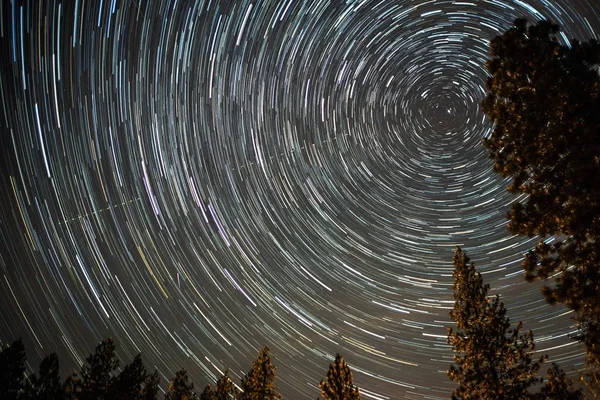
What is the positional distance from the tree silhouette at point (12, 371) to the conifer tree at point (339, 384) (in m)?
16.6

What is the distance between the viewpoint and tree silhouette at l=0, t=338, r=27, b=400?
1766 cm

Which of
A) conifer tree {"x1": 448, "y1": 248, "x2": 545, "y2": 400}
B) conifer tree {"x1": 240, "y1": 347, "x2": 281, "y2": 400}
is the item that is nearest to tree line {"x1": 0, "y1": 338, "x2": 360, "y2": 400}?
conifer tree {"x1": 240, "y1": 347, "x2": 281, "y2": 400}

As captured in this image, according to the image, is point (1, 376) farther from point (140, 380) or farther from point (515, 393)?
point (515, 393)

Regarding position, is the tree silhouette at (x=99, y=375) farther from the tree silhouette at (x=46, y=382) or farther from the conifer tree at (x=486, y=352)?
the conifer tree at (x=486, y=352)

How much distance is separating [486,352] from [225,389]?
16.8 meters

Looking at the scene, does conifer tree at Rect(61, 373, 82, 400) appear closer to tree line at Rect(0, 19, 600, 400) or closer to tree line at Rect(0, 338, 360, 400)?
tree line at Rect(0, 338, 360, 400)

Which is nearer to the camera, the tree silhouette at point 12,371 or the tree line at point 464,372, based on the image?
the tree line at point 464,372

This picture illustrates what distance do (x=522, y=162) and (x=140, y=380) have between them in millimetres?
22729

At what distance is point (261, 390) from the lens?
58.4 ft

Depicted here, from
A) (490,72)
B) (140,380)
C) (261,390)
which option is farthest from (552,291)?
(140,380)

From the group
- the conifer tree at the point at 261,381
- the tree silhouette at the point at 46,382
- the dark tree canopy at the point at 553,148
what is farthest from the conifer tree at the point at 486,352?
the tree silhouette at the point at 46,382

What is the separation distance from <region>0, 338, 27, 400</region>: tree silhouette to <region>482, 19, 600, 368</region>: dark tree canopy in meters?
24.2

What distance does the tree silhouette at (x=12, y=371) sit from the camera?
57.9ft

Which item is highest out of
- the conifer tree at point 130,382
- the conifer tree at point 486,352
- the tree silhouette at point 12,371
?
the conifer tree at point 486,352
